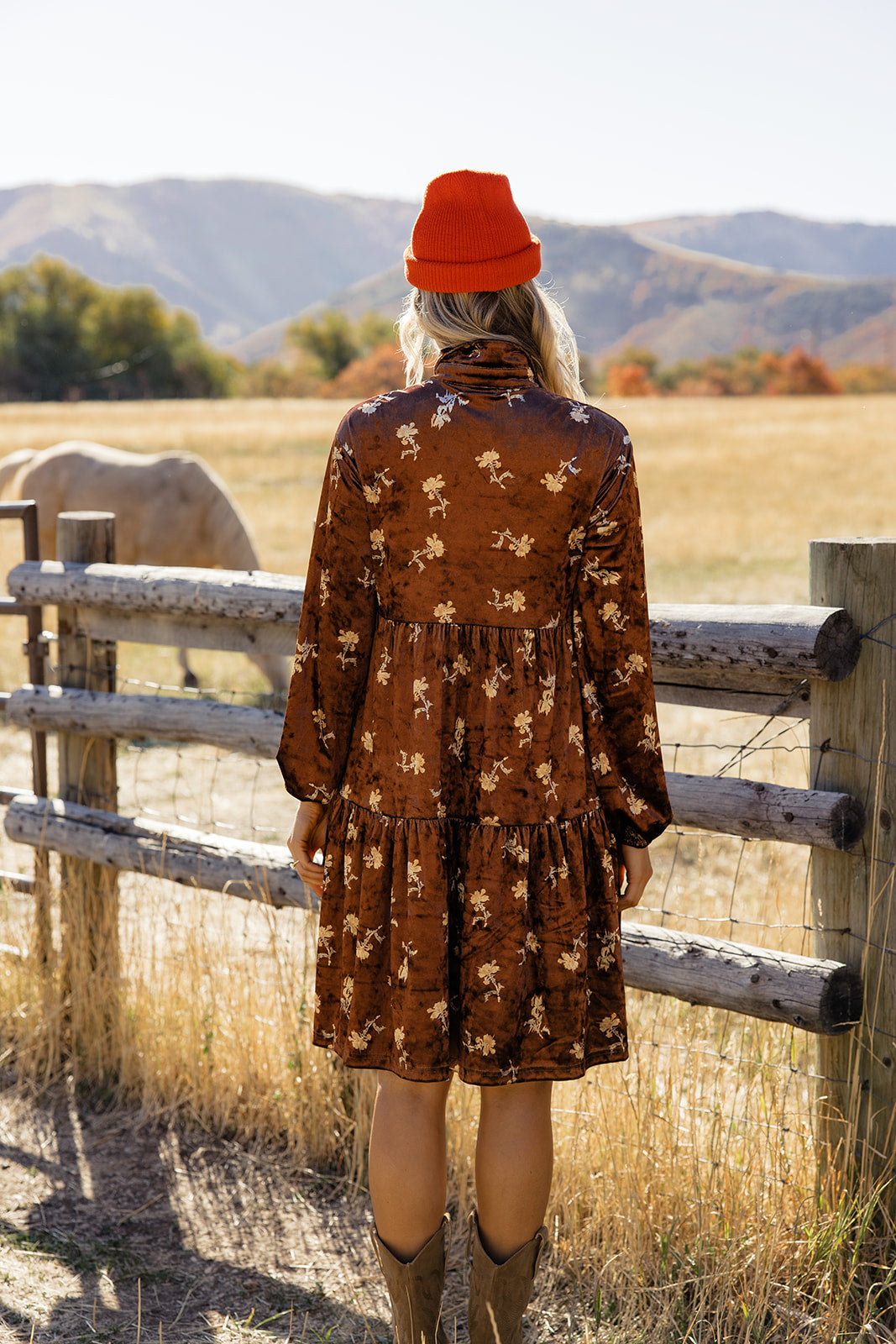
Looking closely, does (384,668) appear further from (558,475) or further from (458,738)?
(558,475)

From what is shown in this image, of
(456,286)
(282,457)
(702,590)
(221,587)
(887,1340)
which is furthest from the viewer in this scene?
(282,457)

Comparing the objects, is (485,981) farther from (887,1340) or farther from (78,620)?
(78,620)

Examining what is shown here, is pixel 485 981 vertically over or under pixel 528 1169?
over

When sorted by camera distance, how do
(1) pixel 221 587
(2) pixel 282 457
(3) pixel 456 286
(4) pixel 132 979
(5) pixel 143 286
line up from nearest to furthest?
(3) pixel 456 286, (1) pixel 221 587, (4) pixel 132 979, (2) pixel 282 457, (5) pixel 143 286

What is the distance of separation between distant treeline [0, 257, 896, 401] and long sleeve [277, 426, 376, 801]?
1861 inches

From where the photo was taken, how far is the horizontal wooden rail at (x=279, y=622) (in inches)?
94.8

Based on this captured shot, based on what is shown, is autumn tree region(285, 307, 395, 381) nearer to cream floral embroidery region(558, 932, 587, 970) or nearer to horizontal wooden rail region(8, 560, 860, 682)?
horizontal wooden rail region(8, 560, 860, 682)

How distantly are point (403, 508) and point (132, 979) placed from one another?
7.76ft

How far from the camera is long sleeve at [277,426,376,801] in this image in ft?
6.23

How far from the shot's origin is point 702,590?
47.5 ft

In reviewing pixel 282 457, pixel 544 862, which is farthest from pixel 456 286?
pixel 282 457

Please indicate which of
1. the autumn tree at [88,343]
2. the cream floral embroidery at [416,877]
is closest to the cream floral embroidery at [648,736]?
the cream floral embroidery at [416,877]

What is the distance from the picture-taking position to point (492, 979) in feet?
6.10

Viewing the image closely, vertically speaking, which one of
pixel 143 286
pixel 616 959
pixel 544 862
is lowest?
pixel 616 959
